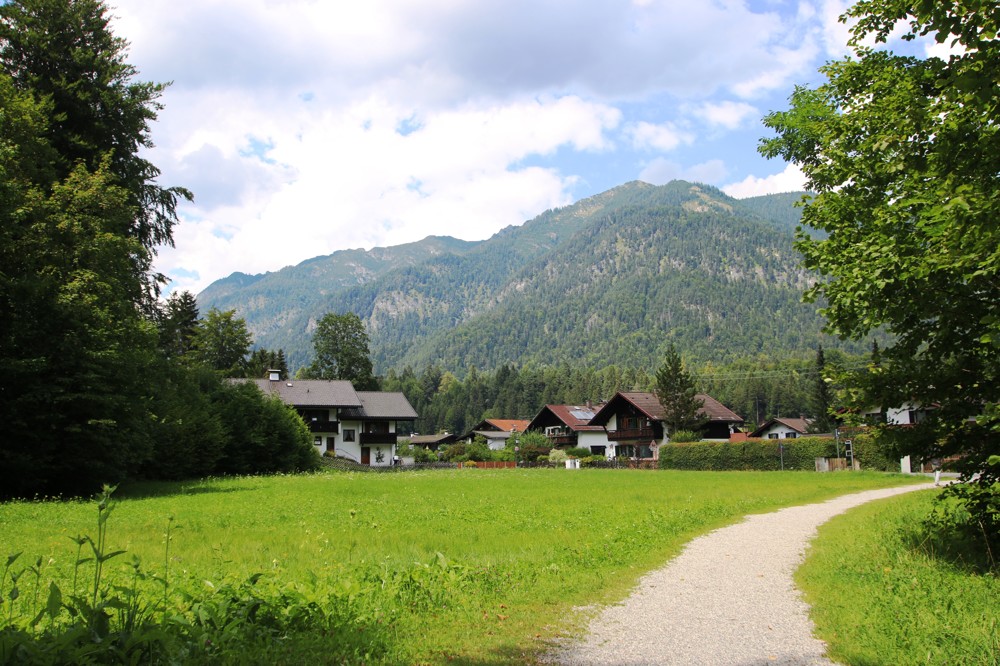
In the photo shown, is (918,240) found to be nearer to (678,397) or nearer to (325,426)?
(678,397)

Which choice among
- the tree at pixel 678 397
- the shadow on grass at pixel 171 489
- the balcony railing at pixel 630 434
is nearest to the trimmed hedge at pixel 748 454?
the tree at pixel 678 397

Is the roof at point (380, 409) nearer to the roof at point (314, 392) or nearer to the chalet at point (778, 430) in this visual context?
the roof at point (314, 392)

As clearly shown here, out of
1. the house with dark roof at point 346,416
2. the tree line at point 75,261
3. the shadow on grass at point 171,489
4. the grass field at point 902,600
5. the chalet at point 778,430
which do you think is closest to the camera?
the grass field at point 902,600

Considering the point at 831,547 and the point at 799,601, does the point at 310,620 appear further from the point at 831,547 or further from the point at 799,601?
the point at 831,547

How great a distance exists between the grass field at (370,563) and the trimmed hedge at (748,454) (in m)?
29.8

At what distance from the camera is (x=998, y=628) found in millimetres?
6621

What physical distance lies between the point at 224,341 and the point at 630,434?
45.2 m

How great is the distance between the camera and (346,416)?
7225 cm

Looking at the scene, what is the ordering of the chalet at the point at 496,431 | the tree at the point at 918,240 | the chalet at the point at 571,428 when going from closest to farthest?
the tree at the point at 918,240
the chalet at the point at 571,428
the chalet at the point at 496,431

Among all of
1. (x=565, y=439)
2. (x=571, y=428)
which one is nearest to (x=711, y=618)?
(x=571, y=428)

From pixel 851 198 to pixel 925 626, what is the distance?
650 centimetres

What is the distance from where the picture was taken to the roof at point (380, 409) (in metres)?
72.9

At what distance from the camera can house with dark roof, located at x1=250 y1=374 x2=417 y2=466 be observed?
230 feet

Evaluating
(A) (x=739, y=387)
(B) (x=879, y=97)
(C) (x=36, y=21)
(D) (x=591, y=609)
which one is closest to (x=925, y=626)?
(D) (x=591, y=609)
